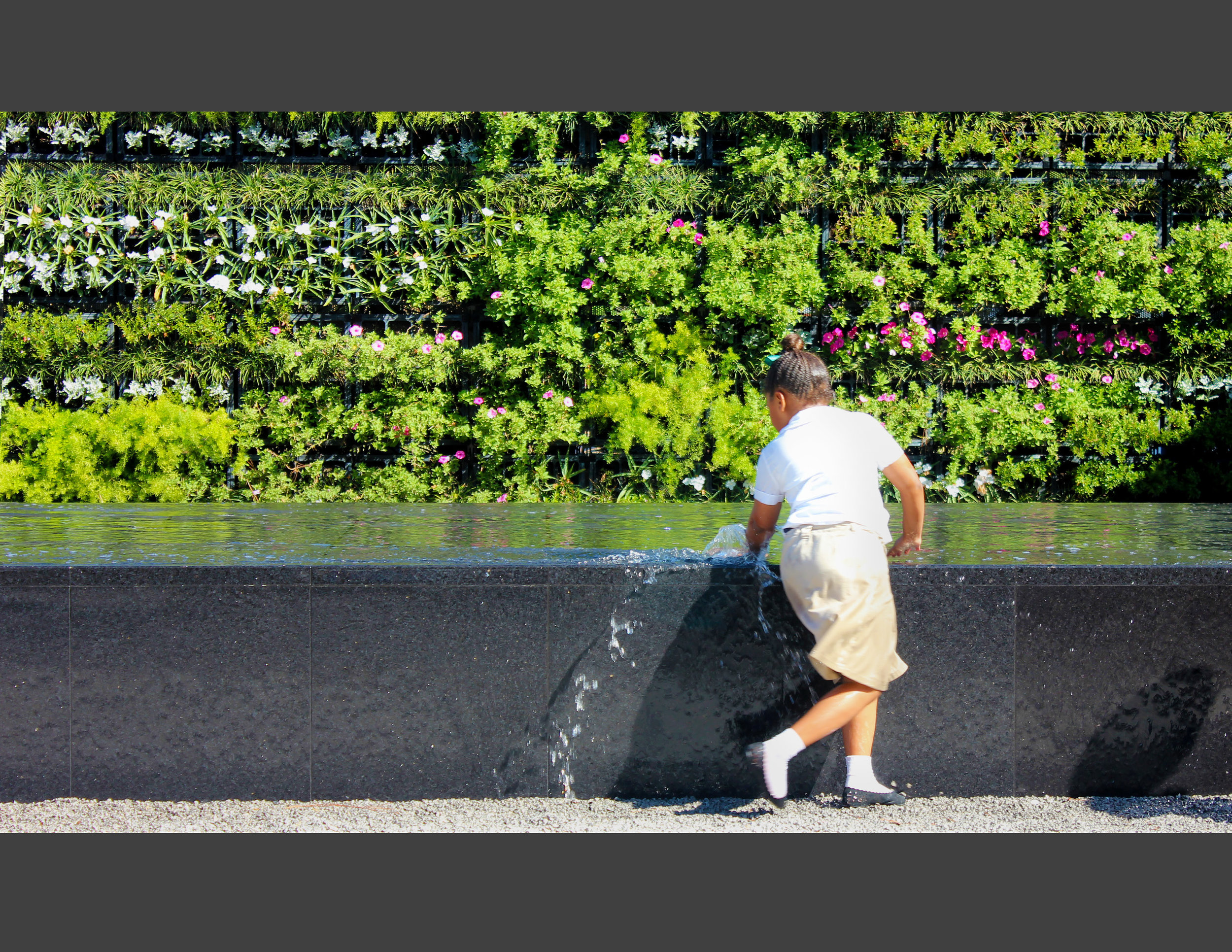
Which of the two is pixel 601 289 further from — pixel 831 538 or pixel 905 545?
pixel 831 538

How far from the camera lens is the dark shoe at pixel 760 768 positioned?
318 cm

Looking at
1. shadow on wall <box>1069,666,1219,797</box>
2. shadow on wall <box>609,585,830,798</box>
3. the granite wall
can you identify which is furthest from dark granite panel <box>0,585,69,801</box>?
shadow on wall <box>1069,666,1219,797</box>

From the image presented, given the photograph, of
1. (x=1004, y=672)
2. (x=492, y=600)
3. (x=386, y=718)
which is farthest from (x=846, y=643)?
(x=386, y=718)

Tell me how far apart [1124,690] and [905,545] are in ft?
2.88

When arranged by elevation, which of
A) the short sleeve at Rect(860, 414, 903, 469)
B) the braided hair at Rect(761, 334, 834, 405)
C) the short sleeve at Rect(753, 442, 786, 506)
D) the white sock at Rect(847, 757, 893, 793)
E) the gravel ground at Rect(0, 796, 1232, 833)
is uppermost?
the braided hair at Rect(761, 334, 834, 405)

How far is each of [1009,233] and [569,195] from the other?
131 inches

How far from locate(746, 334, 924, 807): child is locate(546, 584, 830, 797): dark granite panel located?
0.23 meters

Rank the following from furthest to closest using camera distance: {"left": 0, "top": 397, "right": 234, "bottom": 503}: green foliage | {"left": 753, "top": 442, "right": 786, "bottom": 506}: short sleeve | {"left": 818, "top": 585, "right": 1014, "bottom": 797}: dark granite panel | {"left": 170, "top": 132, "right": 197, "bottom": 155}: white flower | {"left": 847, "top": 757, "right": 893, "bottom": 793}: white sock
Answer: {"left": 170, "top": 132, "right": 197, "bottom": 155}: white flower < {"left": 0, "top": 397, "right": 234, "bottom": 503}: green foliage < {"left": 818, "top": 585, "right": 1014, "bottom": 797}: dark granite panel < {"left": 847, "top": 757, "right": 893, "bottom": 793}: white sock < {"left": 753, "top": 442, "right": 786, "bottom": 506}: short sleeve

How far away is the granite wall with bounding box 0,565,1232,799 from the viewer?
341cm

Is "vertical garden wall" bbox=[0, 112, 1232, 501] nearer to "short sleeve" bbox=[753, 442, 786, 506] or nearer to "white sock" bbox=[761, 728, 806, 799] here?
"short sleeve" bbox=[753, 442, 786, 506]

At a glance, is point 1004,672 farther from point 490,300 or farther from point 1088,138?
point 1088,138

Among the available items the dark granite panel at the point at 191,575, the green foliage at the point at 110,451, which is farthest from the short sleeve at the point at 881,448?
the green foliage at the point at 110,451

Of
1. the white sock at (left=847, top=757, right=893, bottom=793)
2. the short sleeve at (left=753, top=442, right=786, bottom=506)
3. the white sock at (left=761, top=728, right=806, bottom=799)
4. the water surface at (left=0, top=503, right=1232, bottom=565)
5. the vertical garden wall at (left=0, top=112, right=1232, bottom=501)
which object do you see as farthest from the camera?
the vertical garden wall at (left=0, top=112, right=1232, bottom=501)

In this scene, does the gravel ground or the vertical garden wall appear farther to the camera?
the vertical garden wall
